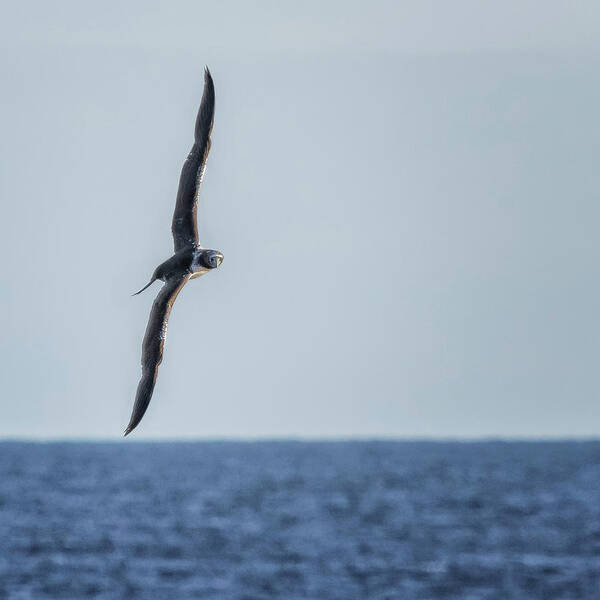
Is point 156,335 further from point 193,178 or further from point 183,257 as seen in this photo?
point 193,178

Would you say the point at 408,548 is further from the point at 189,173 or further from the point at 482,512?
the point at 189,173

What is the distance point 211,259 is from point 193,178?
0.93m

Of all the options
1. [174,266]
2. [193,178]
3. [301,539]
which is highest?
[193,178]

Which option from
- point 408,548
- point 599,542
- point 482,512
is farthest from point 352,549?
point 482,512

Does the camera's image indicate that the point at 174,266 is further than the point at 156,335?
Yes

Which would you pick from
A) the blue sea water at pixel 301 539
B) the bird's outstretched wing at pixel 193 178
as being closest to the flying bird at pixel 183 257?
the bird's outstretched wing at pixel 193 178

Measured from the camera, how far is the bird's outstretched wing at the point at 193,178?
66.8ft

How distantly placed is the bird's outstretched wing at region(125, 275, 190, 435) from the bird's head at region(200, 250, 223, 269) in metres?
0.24

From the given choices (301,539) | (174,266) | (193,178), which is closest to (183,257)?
(174,266)

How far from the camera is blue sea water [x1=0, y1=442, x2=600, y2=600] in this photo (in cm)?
6469

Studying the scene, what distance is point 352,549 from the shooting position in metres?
80.0

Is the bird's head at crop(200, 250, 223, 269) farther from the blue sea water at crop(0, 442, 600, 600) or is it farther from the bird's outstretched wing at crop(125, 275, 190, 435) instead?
the blue sea water at crop(0, 442, 600, 600)

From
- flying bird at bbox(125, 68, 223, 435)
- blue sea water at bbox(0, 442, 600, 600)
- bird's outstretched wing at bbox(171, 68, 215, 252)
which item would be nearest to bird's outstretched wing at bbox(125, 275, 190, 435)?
flying bird at bbox(125, 68, 223, 435)

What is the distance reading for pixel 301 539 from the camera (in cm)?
8631
